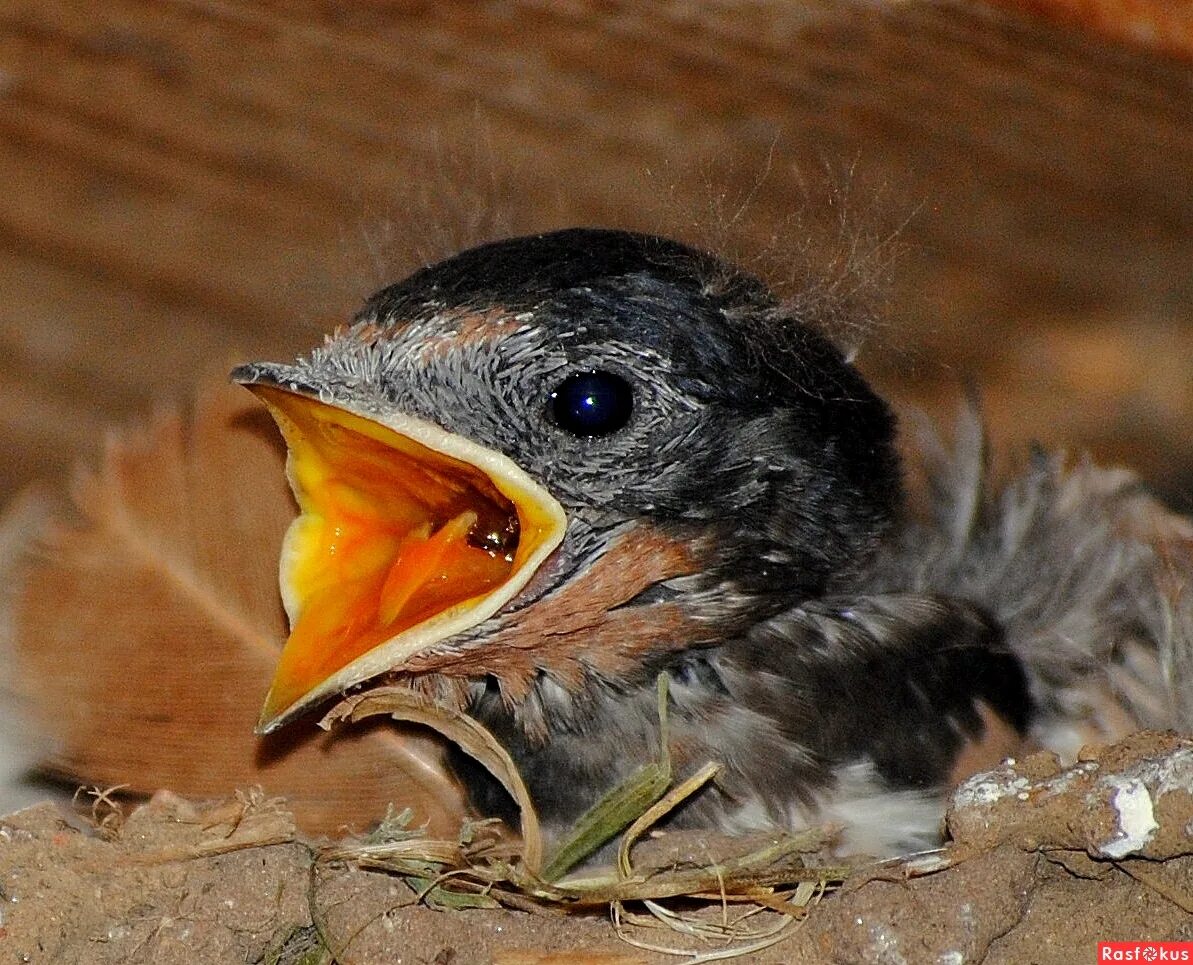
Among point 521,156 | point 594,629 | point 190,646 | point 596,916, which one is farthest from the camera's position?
point 521,156

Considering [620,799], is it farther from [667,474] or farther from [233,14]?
[233,14]

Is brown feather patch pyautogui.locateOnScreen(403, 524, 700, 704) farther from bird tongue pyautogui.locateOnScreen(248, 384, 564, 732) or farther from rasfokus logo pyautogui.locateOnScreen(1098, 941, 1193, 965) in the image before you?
rasfokus logo pyautogui.locateOnScreen(1098, 941, 1193, 965)

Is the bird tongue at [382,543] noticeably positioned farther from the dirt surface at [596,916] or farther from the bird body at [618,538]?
the dirt surface at [596,916]

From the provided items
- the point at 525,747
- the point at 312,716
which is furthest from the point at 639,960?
the point at 312,716

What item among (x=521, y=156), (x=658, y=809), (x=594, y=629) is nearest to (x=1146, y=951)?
(x=658, y=809)

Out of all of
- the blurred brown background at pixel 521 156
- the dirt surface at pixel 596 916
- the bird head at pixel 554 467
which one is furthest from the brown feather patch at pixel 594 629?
the blurred brown background at pixel 521 156

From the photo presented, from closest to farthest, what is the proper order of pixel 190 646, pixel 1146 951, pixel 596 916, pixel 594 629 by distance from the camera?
pixel 1146 951, pixel 596 916, pixel 594 629, pixel 190 646

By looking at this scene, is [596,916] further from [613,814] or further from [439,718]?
[439,718]
